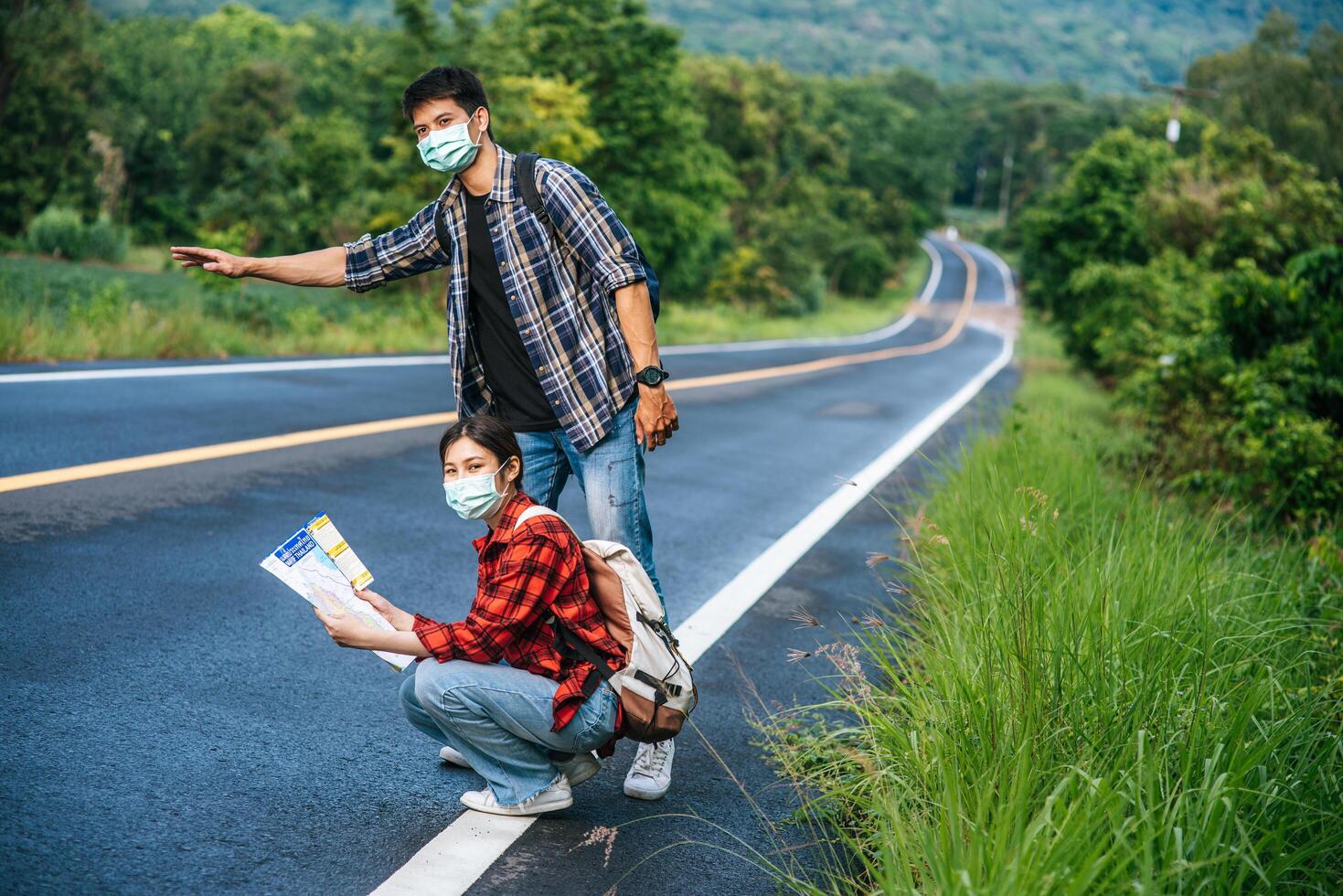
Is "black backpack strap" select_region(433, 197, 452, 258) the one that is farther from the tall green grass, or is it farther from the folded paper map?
the tall green grass

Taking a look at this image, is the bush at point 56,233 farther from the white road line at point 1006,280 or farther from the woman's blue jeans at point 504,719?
the white road line at point 1006,280

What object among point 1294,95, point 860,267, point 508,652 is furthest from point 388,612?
point 860,267

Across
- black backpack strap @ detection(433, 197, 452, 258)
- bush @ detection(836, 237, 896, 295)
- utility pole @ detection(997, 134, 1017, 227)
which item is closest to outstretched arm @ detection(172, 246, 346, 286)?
black backpack strap @ detection(433, 197, 452, 258)

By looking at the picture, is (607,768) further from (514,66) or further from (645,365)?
(514,66)

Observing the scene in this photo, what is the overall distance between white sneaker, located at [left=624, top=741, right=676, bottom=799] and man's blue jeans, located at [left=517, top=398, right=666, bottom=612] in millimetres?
454

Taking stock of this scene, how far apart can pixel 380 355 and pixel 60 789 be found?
42.0 ft

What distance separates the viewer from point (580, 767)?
365cm

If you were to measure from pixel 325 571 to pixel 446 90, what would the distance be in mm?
1615

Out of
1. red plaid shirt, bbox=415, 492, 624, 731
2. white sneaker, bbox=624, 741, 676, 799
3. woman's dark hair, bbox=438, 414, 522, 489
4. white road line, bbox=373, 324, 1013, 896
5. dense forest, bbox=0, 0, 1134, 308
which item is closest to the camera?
white road line, bbox=373, 324, 1013, 896

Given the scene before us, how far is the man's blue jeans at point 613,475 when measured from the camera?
4.00 m

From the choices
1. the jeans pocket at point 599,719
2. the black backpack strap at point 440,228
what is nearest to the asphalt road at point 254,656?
the jeans pocket at point 599,719

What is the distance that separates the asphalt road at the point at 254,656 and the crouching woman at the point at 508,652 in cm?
19

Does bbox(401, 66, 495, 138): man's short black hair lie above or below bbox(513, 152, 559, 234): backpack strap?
above

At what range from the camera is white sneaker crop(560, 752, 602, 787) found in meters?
3.63
